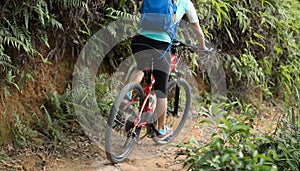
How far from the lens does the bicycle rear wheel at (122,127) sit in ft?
13.7

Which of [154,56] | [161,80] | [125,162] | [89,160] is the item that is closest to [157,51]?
[154,56]

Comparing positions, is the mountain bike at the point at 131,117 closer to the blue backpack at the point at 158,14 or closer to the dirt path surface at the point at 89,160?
the dirt path surface at the point at 89,160

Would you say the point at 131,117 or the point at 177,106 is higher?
the point at 131,117

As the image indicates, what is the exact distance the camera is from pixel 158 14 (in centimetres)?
430

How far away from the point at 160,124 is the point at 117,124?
89 cm

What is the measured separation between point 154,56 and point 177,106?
1293 millimetres

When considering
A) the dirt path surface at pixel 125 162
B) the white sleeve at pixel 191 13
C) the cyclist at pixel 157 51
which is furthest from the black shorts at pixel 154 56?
the dirt path surface at pixel 125 162

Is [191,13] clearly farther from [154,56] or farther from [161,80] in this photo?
[161,80]

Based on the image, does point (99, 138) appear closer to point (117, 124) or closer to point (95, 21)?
point (117, 124)

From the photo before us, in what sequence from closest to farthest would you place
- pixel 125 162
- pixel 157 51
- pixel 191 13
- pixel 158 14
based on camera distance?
pixel 158 14 < pixel 157 51 < pixel 125 162 < pixel 191 13

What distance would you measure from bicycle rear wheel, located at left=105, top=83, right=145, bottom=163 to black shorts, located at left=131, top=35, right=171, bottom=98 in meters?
0.28

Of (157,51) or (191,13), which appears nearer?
(157,51)

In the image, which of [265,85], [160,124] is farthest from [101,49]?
[265,85]

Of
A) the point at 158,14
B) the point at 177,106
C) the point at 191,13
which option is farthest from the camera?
the point at 177,106
